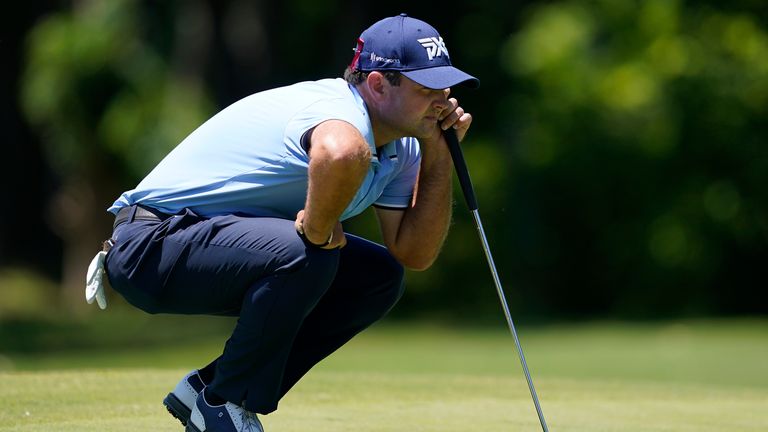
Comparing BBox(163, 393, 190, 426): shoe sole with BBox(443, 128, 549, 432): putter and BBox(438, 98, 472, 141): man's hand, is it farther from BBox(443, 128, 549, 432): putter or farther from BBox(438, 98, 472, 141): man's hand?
BBox(438, 98, 472, 141): man's hand

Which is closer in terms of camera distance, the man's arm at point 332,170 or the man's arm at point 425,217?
the man's arm at point 332,170

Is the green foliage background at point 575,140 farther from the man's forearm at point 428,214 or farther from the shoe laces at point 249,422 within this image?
the shoe laces at point 249,422

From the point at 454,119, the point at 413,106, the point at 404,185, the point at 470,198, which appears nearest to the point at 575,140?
the point at 470,198

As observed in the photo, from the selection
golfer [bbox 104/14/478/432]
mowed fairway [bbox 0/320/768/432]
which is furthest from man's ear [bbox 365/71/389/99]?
mowed fairway [bbox 0/320/768/432]

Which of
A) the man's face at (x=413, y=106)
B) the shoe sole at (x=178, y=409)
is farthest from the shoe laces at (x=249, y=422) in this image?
the man's face at (x=413, y=106)

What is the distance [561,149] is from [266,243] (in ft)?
43.0

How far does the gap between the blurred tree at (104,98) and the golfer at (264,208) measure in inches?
476

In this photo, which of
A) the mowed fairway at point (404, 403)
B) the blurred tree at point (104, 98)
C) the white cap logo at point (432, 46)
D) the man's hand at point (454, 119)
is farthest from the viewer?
the blurred tree at point (104, 98)

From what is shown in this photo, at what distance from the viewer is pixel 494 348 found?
13695 millimetres

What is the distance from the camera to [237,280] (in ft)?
13.8

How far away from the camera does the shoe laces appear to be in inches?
169

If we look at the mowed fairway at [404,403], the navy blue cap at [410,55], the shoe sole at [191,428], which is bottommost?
the mowed fairway at [404,403]

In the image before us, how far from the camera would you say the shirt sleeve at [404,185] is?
4773 millimetres

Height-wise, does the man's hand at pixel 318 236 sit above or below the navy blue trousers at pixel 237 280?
above
